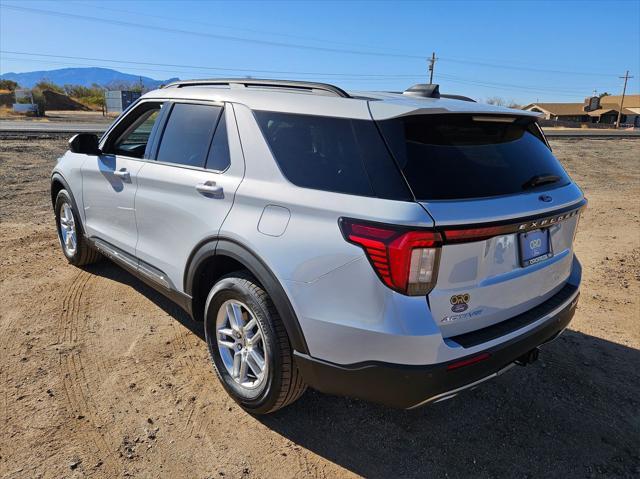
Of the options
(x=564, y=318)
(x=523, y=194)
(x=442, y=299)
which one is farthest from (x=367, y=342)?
(x=564, y=318)

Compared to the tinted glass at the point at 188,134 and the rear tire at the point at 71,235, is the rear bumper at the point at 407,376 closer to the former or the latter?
the tinted glass at the point at 188,134

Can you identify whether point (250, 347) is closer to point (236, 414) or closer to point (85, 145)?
point (236, 414)

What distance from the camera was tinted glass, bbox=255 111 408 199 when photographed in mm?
2203

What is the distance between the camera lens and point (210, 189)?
2.92 m

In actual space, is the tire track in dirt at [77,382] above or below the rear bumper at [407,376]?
below

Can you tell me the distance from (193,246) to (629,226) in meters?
6.98

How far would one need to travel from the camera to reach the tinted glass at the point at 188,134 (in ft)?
10.4

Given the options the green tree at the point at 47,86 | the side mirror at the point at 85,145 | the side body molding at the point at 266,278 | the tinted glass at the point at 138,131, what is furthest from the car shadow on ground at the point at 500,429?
the green tree at the point at 47,86

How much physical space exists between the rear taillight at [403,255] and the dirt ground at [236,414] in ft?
3.61

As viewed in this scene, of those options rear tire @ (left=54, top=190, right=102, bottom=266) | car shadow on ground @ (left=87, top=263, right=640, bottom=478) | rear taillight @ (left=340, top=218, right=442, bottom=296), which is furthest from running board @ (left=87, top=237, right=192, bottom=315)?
rear taillight @ (left=340, top=218, right=442, bottom=296)

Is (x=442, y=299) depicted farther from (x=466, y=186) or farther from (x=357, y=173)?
(x=357, y=173)

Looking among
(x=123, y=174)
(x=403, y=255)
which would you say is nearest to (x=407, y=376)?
(x=403, y=255)

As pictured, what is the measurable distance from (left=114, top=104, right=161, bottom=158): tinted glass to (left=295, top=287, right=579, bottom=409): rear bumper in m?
2.46

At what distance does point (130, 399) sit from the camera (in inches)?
119
